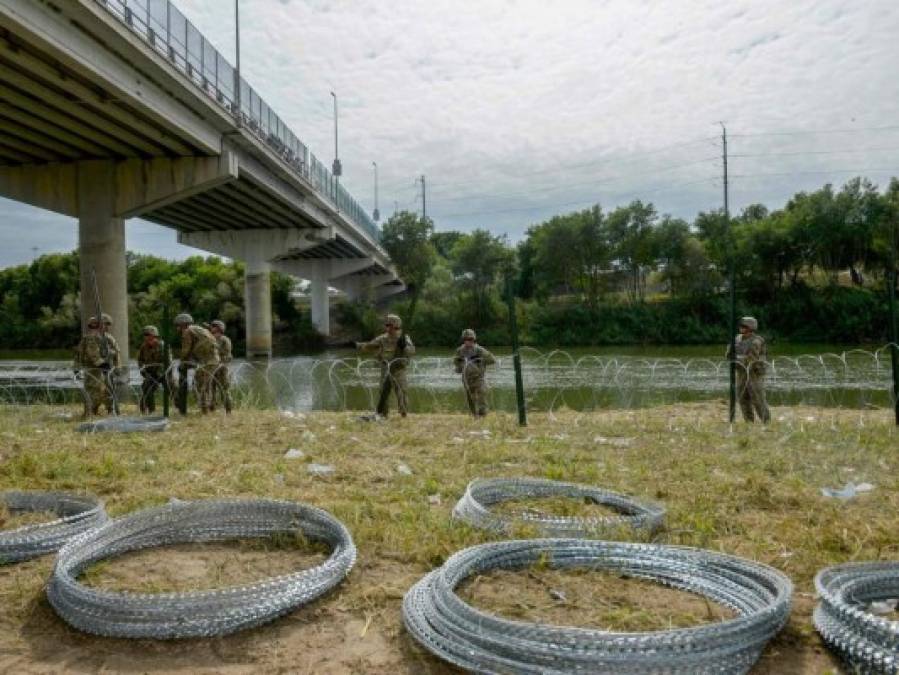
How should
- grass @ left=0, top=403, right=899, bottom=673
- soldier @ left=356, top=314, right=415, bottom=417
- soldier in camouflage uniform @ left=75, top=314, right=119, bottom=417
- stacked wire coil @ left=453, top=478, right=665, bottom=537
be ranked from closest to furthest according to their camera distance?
grass @ left=0, top=403, right=899, bottom=673 → stacked wire coil @ left=453, top=478, right=665, bottom=537 → soldier @ left=356, top=314, right=415, bottom=417 → soldier in camouflage uniform @ left=75, top=314, right=119, bottom=417

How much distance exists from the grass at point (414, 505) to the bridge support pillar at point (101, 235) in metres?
15.2

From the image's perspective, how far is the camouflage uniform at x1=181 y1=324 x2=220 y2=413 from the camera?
12961mm

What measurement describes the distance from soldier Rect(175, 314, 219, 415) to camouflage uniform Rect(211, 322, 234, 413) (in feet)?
0.51

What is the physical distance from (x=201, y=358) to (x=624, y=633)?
11134 mm

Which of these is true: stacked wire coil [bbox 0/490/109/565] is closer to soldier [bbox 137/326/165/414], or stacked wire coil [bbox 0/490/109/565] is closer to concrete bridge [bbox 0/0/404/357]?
soldier [bbox 137/326/165/414]

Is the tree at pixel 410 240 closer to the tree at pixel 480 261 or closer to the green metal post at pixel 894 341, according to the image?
the tree at pixel 480 261

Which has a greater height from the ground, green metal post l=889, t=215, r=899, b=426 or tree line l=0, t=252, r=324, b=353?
tree line l=0, t=252, r=324, b=353

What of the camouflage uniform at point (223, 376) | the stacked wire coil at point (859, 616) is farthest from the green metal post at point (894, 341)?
the camouflage uniform at point (223, 376)

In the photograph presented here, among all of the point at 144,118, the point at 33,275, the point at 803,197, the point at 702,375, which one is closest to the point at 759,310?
the point at 803,197

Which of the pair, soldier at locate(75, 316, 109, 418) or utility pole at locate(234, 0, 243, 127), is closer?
soldier at locate(75, 316, 109, 418)

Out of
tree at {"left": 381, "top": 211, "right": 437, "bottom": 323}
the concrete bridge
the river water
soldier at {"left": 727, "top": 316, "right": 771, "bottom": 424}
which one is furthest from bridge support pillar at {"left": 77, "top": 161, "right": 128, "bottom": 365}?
tree at {"left": 381, "top": 211, "right": 437, "bottom": 323}

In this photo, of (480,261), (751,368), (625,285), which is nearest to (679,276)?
(625,285)

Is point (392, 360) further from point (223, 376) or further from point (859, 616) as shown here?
point (859, 616)

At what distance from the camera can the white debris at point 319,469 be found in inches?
278
